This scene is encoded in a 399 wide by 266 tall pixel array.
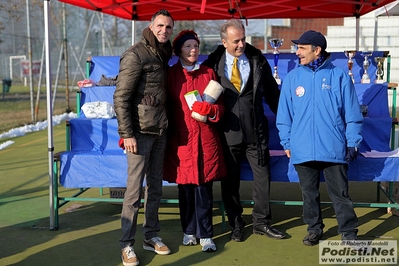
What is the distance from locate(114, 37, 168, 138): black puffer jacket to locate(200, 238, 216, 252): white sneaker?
101 centimetres

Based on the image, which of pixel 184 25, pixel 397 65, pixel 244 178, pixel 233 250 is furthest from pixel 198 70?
pixel 184 25

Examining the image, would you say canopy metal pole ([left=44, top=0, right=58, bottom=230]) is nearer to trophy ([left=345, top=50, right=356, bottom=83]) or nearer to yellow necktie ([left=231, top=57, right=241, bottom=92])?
yellow necktie ([left=231, top=57, right=241, bottom=92])

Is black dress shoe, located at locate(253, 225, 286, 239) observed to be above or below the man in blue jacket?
below

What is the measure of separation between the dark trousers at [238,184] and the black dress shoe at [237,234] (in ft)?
0.12

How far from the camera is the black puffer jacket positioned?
13.0ft

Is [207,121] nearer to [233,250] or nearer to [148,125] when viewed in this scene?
[148,125]

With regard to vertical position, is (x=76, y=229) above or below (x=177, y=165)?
below

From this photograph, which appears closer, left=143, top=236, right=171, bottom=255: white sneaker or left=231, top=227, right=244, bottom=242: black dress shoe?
left=143, top=236, right=171, bottom=255: white sneaker

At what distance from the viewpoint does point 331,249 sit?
439cm

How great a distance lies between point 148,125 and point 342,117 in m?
1.56

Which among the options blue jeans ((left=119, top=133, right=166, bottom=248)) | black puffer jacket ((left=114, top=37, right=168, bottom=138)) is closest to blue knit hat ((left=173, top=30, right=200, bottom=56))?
black puffer jacket ((left=114, top=37, right=168, bottom=138))

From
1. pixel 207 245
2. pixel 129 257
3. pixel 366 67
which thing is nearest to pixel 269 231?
pixel 207 245

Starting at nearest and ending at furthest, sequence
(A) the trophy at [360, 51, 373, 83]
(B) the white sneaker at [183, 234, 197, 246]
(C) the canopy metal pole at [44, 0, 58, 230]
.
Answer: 1. (B) the white sneaker at [183, 234, 197, 246]
2. (C) the canopy metal pole at [44, 0, 58, 230]
3. (A) the trophy at [360, 51, 373, 83]

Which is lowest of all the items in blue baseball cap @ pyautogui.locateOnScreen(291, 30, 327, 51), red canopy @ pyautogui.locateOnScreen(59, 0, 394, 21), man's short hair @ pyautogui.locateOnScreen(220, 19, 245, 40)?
blue baseball cap @ pyautogui.locateOnScreen(291, 30, 327, 51)
